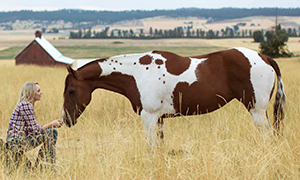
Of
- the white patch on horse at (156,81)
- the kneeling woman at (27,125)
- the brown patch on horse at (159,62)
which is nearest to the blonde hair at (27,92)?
the kneeling woman at (27,125)

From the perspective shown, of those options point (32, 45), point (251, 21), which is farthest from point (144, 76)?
point (251, 21)

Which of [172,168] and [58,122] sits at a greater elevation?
[58,122]

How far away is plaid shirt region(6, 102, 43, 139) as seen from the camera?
4004 millimetres

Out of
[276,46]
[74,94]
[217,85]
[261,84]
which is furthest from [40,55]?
[261,84]

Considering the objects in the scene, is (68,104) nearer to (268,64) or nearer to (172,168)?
(172,168)

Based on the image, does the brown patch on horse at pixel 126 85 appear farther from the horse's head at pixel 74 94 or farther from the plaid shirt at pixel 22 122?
the plaid shirt at pixel 22 122

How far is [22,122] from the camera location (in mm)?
4012

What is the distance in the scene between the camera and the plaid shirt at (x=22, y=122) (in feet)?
13.1

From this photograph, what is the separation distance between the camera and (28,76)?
1506 cm

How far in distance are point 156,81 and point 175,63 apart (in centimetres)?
41

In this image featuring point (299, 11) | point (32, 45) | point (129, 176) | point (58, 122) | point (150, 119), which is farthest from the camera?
point (299, 11)

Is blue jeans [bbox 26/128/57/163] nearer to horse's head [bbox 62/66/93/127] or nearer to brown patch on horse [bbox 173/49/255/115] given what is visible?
horse's head [bbox 62/66/93/127]

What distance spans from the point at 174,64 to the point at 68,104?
5.48 feet

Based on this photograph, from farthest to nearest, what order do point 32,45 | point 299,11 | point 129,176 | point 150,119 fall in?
point 299,11
point 32,45
point 150,119
point 129,176
